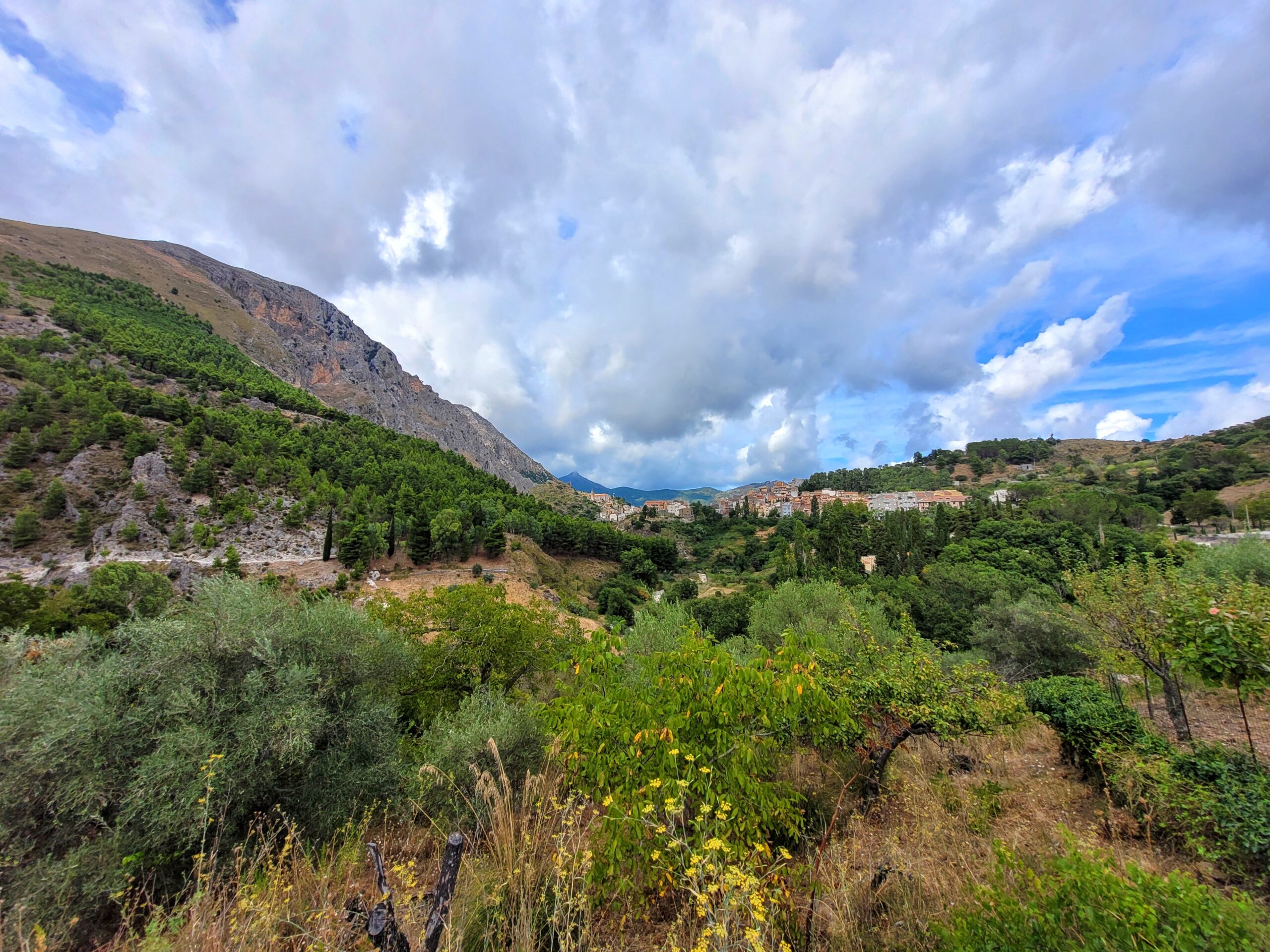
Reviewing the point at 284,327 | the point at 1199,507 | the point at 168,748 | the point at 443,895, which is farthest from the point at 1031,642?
the point at 284,327

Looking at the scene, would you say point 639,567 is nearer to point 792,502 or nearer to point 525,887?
point 525,887

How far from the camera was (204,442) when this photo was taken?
3666cm

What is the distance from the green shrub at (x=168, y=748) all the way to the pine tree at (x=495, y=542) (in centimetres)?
3092

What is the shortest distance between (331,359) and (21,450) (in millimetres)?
112477

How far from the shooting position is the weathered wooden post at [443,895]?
2246 millimetres

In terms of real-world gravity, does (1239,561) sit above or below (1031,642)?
above

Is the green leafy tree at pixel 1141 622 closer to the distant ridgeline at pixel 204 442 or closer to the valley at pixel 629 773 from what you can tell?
the valley at pixel 629 773

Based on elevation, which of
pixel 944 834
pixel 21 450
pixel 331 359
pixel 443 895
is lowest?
pixel 944 834

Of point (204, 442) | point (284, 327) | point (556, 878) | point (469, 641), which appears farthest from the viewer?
point (284, 327)

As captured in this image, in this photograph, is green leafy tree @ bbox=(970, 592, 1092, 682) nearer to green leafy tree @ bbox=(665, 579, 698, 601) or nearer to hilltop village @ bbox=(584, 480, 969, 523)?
green leafy tree @ bbox=(665, 579, 698, 601)

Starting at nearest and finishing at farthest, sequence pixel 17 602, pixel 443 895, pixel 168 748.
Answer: pixel 443 895 < pixel 168 748 < pixel 17 602

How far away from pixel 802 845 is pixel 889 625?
69.7ft

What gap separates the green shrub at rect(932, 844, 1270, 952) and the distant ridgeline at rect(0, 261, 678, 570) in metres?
38.1

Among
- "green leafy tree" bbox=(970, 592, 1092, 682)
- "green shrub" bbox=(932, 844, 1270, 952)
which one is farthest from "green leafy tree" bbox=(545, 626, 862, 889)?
"green leafy tree" bbox=(970, 592, 1092, 682)
